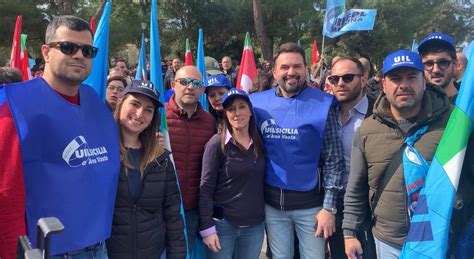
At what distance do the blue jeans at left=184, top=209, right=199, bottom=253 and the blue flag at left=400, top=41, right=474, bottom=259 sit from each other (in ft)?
5.21

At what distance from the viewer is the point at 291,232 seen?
3.04 metres

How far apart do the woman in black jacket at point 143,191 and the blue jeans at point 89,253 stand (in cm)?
13

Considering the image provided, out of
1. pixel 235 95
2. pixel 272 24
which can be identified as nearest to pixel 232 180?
pixel 235 95

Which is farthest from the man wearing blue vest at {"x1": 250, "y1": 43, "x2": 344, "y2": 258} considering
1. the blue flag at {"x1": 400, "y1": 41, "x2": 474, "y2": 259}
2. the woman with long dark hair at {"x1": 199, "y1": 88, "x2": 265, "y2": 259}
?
the blue flag at {"x1": 400, "y1": 41, "x2": 474, "y2": 259}

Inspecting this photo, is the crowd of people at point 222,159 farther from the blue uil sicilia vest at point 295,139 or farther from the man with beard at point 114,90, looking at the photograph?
the man with beard at point 114,90

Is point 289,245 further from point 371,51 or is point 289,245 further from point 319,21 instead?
point 371,51

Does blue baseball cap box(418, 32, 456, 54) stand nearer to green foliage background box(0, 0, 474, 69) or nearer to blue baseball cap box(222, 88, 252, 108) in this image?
blue baseball cap box(222, 88, 252, 108)

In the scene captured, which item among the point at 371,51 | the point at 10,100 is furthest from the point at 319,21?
the point at 10,100

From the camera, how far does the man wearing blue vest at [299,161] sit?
114 inches

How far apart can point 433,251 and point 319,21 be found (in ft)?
78.5

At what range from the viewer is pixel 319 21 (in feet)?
80.5

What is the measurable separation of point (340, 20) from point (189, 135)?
23.8 feet

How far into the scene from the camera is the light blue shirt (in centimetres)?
296

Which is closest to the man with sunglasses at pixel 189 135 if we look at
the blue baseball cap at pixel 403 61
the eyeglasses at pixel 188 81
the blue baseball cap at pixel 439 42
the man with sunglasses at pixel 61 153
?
the eyeglasses at pixel 188 81
